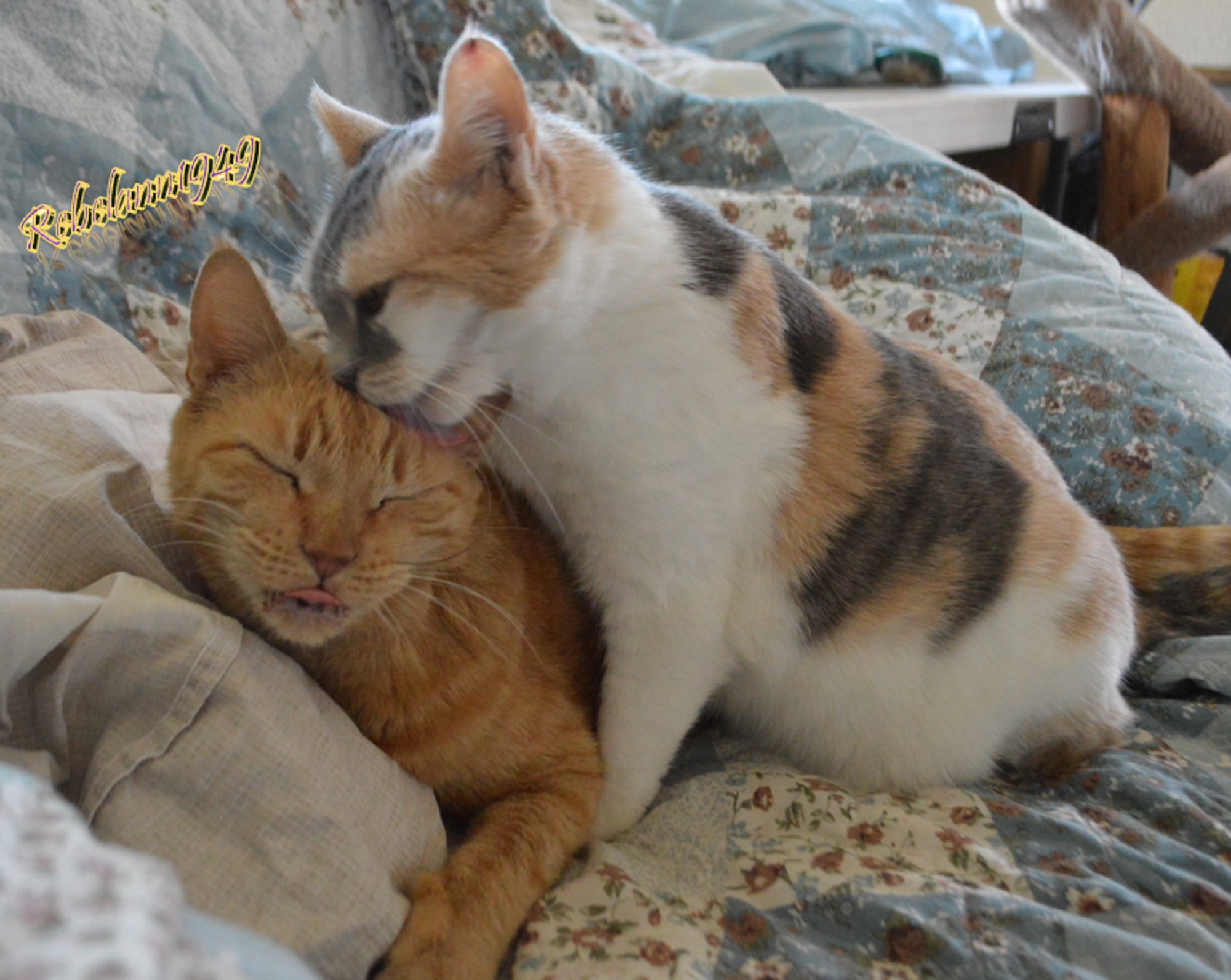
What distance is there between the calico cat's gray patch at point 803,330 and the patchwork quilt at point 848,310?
1.77ft

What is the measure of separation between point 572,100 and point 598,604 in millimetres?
1092

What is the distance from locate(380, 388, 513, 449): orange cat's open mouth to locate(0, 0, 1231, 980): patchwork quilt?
0.37m

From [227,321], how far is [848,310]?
46.3 inches

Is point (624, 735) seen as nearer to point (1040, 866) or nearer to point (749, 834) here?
point (749, 834)

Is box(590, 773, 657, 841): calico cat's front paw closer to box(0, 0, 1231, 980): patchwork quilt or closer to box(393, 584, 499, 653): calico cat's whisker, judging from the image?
box(0, 0, 1231, 980): patchwork quilt

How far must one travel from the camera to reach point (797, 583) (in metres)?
1.14

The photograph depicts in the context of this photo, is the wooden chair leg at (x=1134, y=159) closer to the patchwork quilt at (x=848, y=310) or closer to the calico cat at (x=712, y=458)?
the patchwork quilt at (x=848, y=310)

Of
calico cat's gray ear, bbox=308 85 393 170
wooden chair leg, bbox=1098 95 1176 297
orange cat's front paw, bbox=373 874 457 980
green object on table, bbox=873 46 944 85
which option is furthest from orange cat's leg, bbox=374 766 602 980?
green object on table, bbox=873 46 944 85

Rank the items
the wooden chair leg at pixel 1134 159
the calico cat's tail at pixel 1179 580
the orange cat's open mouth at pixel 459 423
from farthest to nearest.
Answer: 1. the wooden chair leg at pixel 1134 159
2. the calico cat's tail at pixel 1179 580
3. the orange cat's open mouth at pixel 459 423

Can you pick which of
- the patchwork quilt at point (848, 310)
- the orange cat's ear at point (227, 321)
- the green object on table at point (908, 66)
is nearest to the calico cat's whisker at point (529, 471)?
the orange cat's ear at point (227, 321)

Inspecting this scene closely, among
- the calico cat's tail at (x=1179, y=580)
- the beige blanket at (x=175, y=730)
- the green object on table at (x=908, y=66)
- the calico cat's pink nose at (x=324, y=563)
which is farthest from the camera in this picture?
the green object on table at (x=908, y=66)

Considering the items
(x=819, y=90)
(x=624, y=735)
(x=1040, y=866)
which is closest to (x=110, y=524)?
(x=624, y=735)

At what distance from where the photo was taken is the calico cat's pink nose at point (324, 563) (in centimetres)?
87

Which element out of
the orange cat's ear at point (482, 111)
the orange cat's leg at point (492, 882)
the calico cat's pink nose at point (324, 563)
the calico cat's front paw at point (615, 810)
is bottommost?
the calico cat's front paw at point (615, 810)
